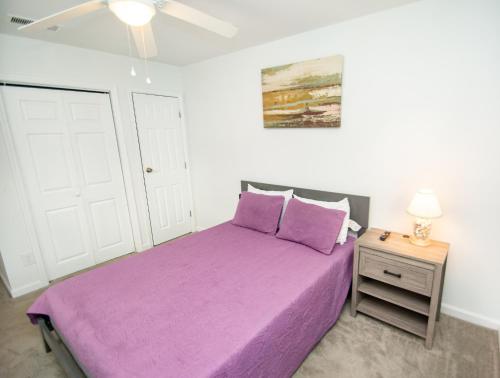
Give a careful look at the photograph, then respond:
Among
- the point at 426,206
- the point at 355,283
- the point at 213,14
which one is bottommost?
the point at 355,283

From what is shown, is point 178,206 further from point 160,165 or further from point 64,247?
point 64,247

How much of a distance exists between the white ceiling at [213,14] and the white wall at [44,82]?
0.42ft

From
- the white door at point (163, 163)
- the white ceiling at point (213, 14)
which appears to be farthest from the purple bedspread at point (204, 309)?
the white ceiling at point (213, 14)

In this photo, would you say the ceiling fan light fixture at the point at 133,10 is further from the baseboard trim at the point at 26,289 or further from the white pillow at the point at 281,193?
the baseboard trim at the point at 26,289

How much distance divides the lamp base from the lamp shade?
5.1 inches

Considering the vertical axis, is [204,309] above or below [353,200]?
below

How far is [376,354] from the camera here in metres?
1.75

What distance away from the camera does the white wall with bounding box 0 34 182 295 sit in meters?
2.36

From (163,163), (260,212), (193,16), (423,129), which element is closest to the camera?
(193,16)

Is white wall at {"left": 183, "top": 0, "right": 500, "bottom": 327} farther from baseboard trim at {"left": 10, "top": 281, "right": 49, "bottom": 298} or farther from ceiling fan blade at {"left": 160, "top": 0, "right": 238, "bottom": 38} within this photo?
baseboard trim at {"left": 10, "top": 281, "right": 49, "bottom": 298}

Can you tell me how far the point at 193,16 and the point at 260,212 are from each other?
5.63ft

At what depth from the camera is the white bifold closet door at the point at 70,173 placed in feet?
8.24

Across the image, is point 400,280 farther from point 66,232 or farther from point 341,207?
point 66,232

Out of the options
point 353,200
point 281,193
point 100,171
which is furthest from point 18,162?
point 353,200
